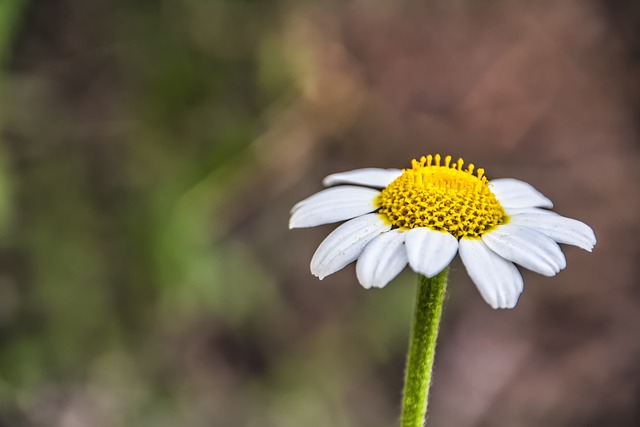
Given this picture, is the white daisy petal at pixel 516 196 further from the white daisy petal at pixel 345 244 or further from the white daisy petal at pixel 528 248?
the white daisy petal at pixel 345 244

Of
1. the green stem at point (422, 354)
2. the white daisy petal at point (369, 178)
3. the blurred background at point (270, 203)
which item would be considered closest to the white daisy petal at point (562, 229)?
the green stem at point (422, 354)

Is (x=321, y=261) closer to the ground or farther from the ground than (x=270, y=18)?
closer to the ground

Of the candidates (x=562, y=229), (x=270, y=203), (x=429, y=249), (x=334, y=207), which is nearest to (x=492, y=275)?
(x=429, y=249)

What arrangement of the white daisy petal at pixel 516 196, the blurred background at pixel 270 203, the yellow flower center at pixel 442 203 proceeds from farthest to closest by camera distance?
the blurred background at pixel 270 203
the white daisy petal at pixel 516 196
the yellow flower center at pixel 442 203

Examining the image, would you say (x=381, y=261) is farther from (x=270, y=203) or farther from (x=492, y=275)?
(x=270, y=203)

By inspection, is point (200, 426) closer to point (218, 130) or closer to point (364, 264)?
point (218, 130)

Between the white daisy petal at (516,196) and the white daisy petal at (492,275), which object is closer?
the white daisy petal at (492,275)

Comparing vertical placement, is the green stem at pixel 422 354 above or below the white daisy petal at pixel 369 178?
below

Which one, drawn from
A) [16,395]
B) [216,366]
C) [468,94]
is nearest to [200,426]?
[216,366]
